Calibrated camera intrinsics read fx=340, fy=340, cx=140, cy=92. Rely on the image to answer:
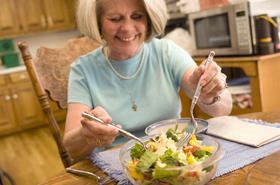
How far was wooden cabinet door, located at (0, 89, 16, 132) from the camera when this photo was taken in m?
4.04

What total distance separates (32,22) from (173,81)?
3.44 meters

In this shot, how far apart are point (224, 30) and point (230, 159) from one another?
175cm

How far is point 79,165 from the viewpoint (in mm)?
934

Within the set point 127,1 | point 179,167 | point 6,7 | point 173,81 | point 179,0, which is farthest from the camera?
point 6,7

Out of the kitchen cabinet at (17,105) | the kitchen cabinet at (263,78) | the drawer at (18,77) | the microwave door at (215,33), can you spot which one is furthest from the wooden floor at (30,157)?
the kitchen cabinet at (263,78)

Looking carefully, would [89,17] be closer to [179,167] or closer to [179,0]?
[179,167]

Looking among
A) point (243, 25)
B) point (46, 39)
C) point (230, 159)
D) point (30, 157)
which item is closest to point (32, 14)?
point (46, 39)

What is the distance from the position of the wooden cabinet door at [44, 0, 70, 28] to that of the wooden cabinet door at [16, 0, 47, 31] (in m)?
0.07

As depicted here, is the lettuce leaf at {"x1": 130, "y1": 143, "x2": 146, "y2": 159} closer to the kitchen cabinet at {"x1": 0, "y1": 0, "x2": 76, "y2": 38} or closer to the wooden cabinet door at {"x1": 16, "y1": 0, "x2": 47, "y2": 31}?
the kitchen cabinet at {"x1": 0, "y1": 0, "x2": 76, "y2": 38}

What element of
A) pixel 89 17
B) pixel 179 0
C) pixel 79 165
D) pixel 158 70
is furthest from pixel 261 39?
pixel 79 165

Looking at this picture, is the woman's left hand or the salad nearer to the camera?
the salad

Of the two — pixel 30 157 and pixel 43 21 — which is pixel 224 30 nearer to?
pixel 30 157

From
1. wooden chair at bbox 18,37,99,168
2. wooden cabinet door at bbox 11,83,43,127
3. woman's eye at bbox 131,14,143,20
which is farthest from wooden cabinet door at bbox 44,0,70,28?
woman's eye at bbox 131,14,143,20

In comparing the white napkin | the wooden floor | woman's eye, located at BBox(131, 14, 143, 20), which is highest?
woman's eye, located at BBox(131, 14, 143, 20)
